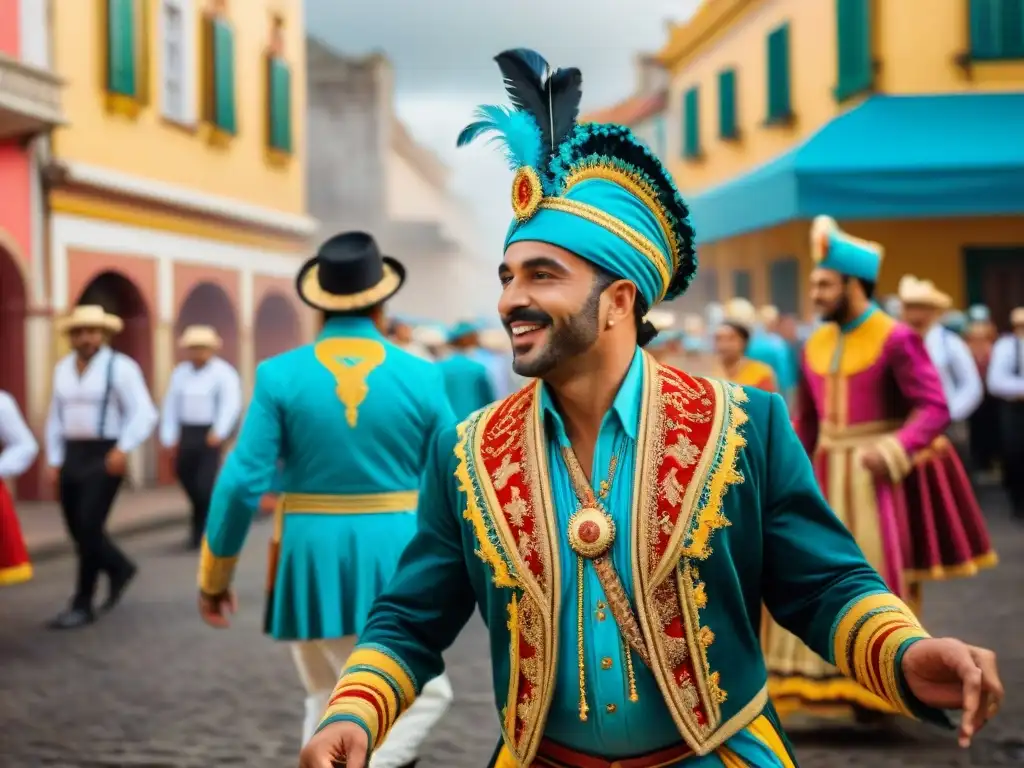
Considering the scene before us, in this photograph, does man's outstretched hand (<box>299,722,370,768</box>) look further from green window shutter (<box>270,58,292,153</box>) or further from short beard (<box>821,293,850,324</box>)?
green window shutter (<box>270,58,292,153</box>)

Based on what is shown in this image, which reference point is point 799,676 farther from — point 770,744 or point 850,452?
point 770,744

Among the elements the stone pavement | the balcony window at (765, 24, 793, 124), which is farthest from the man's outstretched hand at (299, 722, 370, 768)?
the balcony window at (765, 24, 793, 124)

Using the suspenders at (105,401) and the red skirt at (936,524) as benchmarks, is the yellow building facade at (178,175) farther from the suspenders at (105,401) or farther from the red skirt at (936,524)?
the red skirt at (936,524)

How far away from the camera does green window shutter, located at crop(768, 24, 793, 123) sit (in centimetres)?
2234

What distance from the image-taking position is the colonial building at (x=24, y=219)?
16484mm

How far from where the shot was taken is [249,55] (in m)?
23.4

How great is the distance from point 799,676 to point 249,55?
61.1 feet

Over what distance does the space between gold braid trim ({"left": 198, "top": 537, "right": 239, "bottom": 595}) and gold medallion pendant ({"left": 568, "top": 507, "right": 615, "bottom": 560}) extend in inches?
105

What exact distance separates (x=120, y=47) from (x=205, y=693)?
12896mm

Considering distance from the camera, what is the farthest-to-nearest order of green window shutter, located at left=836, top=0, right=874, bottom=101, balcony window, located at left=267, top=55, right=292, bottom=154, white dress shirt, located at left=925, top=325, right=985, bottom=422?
balcony window, located at left=267, top=55, right=292, bottom=154 → green window shutter, located at left=836, top=0, right=874, bottom=101 → white dress shirt, located at left=925, top=325, right=985, bottom=422

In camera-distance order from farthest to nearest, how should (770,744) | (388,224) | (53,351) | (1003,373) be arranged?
→ (388,224)
(53,351)
(1003,373)
(770,744)

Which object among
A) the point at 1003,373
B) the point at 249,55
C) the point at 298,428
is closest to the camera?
the point at 298,428

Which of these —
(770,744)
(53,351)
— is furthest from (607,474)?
(53,351)

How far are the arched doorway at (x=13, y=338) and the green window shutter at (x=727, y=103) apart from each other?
12.7 meters
